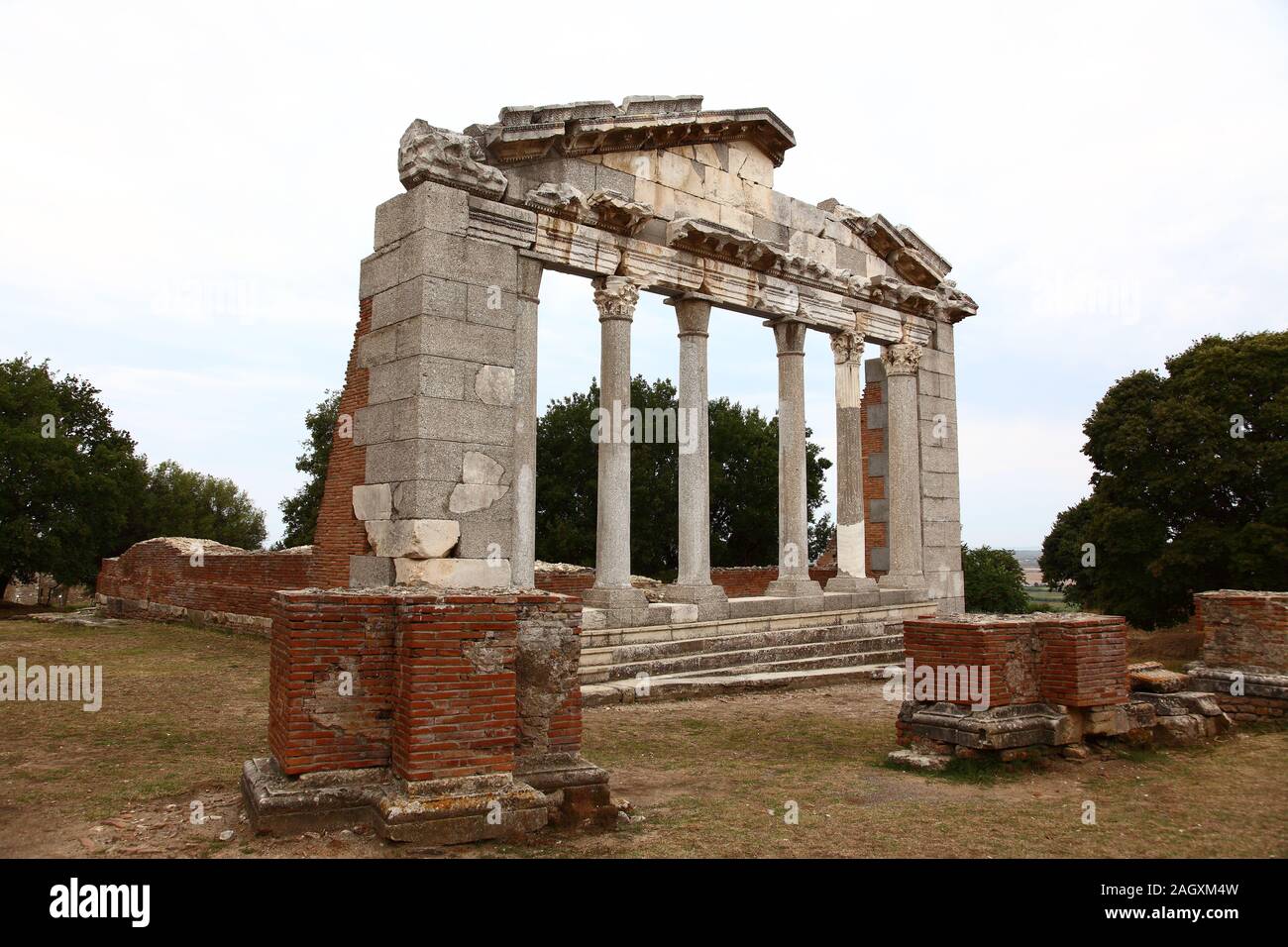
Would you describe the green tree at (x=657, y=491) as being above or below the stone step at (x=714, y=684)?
above

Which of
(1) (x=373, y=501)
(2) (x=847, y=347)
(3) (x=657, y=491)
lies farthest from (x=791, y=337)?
(3) (x=657, y=491)

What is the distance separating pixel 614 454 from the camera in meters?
14.9

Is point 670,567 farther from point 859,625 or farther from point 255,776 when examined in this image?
point 255,776

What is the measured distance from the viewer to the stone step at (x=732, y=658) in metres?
13.0

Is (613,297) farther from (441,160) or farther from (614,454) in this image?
(441,160)

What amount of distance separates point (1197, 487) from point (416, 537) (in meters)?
21.2

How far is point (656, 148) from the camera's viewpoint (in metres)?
15.7

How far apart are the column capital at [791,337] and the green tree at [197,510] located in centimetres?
3332

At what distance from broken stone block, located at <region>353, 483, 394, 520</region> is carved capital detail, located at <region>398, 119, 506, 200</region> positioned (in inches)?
166

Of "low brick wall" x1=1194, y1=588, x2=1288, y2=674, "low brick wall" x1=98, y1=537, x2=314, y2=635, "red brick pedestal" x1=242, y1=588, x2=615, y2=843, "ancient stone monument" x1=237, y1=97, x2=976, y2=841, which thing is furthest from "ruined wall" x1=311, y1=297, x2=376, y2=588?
"low brick wall" x1=1194, y1=588, x2=1288, y2=674

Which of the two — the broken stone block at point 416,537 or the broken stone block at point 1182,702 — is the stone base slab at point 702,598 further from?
the broken stone block at point 1182,702

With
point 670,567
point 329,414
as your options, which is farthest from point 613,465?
point 329,414

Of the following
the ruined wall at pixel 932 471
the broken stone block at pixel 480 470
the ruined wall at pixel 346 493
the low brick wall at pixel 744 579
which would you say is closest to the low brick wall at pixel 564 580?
the ruined wall at pixel 346 493

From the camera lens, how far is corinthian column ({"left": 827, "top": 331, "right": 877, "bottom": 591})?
61.5ft
